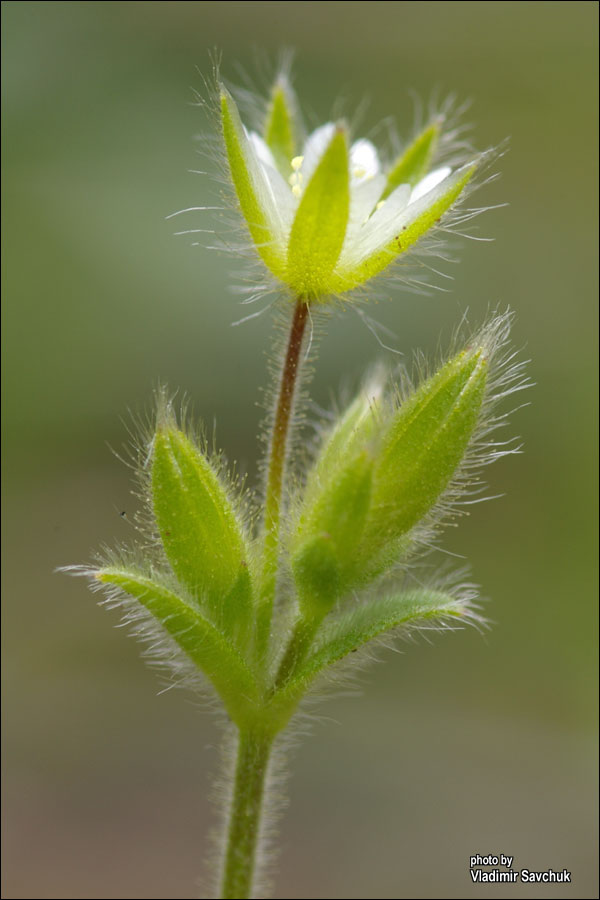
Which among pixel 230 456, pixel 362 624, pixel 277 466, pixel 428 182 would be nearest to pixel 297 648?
pixel 362 624

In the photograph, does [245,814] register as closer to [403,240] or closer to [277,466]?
[277,466]

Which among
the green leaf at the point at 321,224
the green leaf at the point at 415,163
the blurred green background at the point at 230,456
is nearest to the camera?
the green leaf at the point at 321,224

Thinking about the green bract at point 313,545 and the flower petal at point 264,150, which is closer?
the green bract at point 313,545

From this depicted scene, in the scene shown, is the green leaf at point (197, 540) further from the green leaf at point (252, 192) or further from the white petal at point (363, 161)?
the white petal at point (363, 161)

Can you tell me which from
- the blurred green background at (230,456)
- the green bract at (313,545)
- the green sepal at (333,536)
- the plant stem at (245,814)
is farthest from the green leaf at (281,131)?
the blurred green background at (230,456)

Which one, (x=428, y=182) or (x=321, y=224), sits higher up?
(x=428, y=182)

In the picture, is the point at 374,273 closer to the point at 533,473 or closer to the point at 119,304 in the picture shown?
the point at 119,304

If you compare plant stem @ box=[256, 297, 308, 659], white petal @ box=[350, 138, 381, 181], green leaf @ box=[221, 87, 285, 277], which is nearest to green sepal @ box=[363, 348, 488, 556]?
plant stem @ box=[256, 297, 308, 659]
